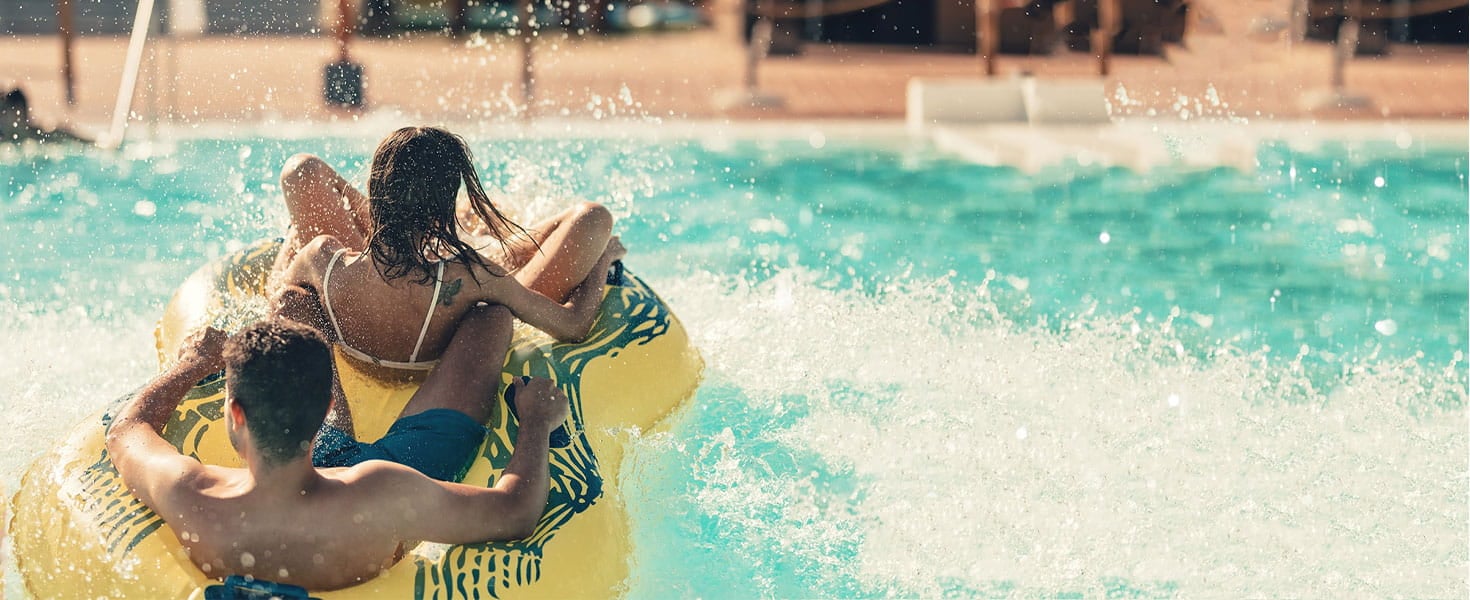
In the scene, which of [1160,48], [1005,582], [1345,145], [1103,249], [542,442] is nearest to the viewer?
[542,442]

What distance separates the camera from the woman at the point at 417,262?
134 inches

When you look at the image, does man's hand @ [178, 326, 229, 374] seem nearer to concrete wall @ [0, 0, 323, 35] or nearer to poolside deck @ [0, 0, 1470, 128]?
poolside deck @ [0, 0, 1470, 128]

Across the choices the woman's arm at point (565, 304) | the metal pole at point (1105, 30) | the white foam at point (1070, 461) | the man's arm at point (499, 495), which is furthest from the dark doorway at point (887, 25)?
the man's arm at point (499, 495)

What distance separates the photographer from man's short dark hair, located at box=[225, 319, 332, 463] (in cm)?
262

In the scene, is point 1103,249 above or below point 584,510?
below

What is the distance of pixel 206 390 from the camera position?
3.45 meters

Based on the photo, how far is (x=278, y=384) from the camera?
8.59ft

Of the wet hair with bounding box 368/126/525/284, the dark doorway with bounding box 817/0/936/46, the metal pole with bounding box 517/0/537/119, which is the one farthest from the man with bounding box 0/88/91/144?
the dark doorway with bounding box 817/0/936/46

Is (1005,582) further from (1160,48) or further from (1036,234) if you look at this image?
(1160,48)

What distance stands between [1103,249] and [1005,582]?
403cm

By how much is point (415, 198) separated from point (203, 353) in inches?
23.3

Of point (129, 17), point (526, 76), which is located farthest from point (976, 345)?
point (129, 17)

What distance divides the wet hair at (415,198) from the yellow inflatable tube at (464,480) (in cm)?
41

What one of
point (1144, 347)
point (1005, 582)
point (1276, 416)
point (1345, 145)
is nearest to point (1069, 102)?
point (1345, 145)
